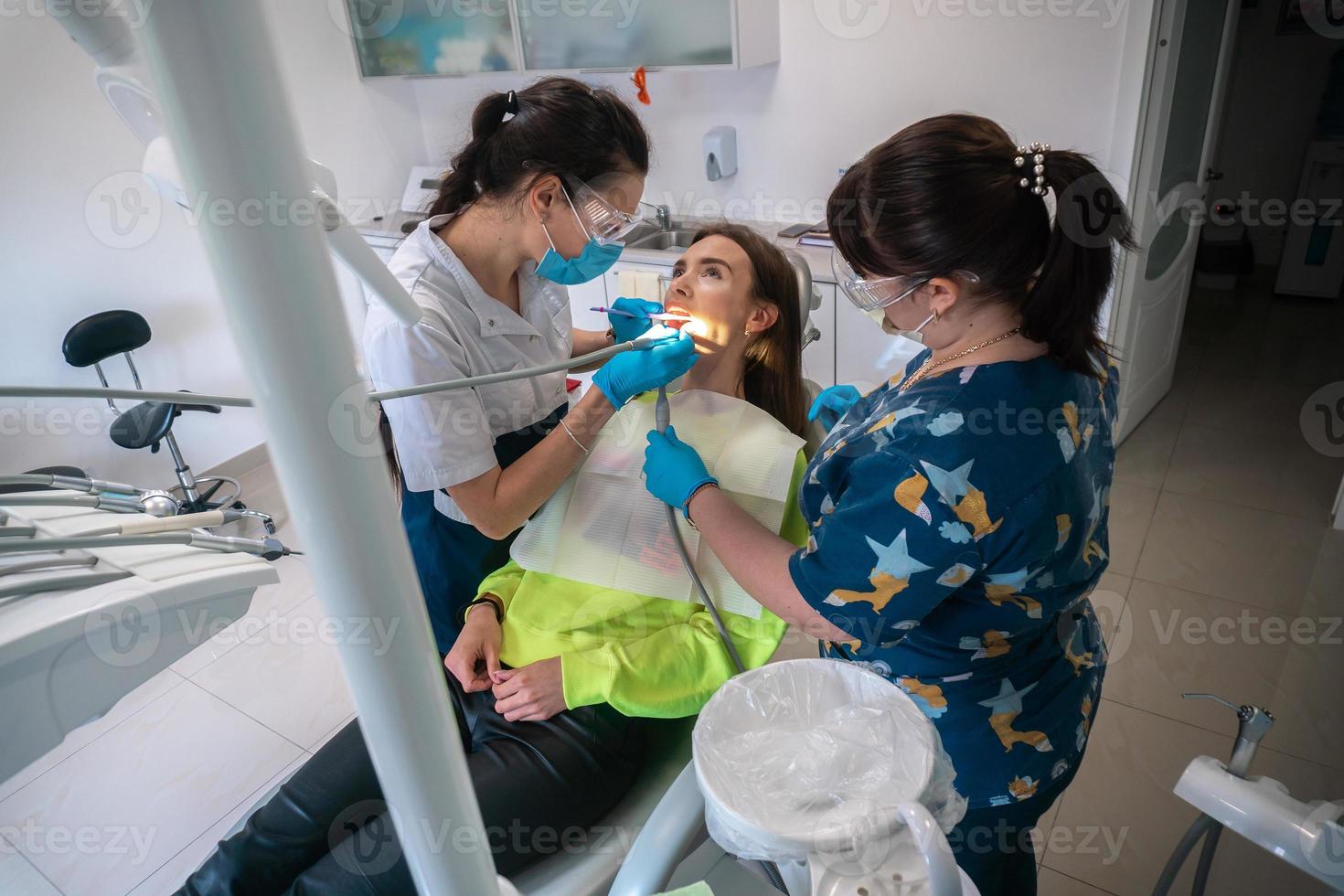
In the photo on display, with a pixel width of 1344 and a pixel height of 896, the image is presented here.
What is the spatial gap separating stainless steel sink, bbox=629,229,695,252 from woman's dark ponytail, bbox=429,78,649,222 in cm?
205

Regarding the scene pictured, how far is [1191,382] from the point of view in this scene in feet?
12.8

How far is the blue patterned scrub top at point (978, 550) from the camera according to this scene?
101 centimetres

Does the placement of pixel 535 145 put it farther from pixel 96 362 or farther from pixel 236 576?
pixel 96 362

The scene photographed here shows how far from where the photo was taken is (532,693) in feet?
4.66

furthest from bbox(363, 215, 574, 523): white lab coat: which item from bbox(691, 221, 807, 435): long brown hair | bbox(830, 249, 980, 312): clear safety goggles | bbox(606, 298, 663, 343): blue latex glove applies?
bbox(830, 249, 980, 312): clear safety goggles

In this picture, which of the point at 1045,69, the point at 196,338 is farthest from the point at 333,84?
A: the point at 1045,69

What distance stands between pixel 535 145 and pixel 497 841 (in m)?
1.13

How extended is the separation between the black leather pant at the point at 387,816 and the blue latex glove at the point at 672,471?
1.24ft

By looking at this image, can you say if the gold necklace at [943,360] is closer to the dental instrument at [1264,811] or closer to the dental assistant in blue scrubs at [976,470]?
the dental assistant in blue scrubs at [976,470]

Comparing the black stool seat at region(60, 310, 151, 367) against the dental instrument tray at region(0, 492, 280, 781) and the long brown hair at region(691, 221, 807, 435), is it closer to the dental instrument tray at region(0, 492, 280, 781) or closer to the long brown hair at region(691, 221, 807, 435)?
the long brown hair at region(691, 221, 807, 435)

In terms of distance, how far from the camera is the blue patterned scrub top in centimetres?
101

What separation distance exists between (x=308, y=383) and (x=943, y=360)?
95 cm

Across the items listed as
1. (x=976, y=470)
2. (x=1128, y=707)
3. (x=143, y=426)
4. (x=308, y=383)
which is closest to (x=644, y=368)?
(x=976, y=470)

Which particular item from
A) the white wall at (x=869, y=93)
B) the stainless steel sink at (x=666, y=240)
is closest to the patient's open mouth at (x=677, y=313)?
the white wall at (x=869, y=93)
